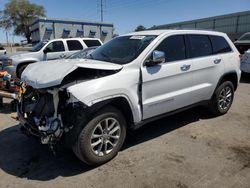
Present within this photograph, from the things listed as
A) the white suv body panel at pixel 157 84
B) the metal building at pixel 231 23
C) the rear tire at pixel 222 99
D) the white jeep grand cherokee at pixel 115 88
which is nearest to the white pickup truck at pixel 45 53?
the white jeep grand cherokee at pixel 115 88

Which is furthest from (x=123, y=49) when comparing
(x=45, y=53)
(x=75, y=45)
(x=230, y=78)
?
(x=75, y=45)

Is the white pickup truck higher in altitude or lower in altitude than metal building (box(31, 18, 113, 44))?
lower

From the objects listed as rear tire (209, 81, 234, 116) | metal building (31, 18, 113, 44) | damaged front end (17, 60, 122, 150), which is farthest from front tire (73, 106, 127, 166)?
metal building (31, 18, 113, 44)

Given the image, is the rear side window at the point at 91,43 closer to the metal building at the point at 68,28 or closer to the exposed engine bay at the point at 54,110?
the exposed engine bay at the point at 54,110

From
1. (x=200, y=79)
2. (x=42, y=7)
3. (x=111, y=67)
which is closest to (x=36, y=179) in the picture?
(x=111, y=67)

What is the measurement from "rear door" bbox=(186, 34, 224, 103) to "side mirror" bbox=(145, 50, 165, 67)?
1.00 metres

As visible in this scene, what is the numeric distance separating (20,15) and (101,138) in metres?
67.8

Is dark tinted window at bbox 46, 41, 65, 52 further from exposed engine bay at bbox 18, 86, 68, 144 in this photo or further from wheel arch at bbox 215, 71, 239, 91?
wheel arch at bbox 215, 71, 239, 91

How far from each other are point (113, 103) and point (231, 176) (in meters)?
1.85

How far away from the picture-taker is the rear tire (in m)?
5.33

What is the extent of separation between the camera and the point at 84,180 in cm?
328

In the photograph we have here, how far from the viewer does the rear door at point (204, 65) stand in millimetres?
4746

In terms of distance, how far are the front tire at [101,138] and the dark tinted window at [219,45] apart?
2.79 m

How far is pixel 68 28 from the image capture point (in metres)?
35.4
